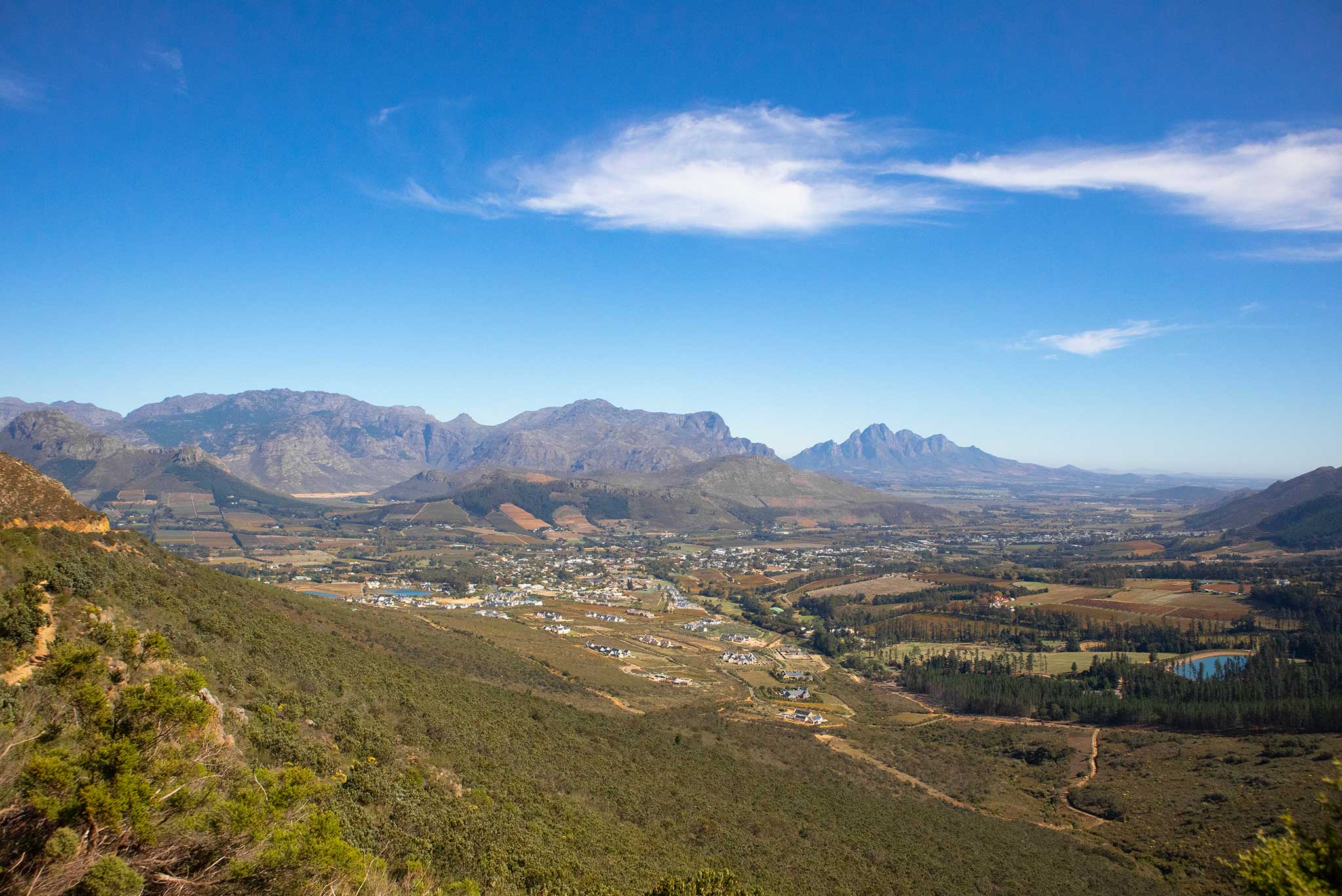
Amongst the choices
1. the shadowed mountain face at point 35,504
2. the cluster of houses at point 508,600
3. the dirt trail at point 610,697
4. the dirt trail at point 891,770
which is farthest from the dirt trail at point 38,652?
the cluster of houses at point 508,600

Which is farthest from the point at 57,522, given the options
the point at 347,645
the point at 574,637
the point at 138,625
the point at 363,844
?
the point at 574,637

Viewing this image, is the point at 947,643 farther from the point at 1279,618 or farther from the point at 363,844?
the point at 363,844

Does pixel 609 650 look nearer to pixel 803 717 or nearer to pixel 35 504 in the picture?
pixel 803 717

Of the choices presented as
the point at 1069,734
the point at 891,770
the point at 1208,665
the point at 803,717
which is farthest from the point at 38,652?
the point at 1208,665

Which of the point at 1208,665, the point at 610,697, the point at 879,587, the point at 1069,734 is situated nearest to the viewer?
the point at 610,697

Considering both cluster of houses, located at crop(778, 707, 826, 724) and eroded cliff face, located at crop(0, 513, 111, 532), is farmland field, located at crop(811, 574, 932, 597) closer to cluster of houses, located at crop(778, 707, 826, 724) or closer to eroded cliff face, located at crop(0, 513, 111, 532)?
cluster of houses, located at crop(778, 707, 826, 724)

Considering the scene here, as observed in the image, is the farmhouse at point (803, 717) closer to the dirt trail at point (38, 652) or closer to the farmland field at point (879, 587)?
the dirt trail at point (38, 652)

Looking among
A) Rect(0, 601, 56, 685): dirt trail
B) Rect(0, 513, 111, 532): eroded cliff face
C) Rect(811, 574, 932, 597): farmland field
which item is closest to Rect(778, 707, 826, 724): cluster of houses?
Rect(0, 513, 111, 532): eroded cliff face
